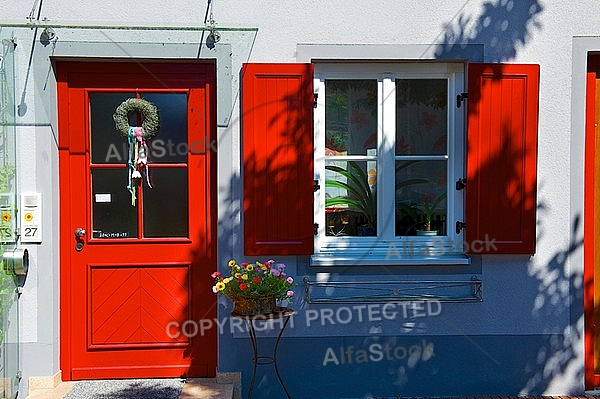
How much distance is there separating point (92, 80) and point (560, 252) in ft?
11.6

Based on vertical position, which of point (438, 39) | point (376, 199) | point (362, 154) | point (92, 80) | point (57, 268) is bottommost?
point (57, 268)

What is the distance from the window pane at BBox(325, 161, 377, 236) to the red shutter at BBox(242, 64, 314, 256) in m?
0.29

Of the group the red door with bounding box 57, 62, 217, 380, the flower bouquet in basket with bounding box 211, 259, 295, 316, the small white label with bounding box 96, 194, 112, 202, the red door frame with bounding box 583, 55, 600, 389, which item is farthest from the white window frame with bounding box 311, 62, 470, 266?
the small white label with bounding box 96, 194, 112, 202

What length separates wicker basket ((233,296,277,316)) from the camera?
159 inches

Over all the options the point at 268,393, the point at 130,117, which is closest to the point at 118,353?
the point at 268,393

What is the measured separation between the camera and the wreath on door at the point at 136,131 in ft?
14.7

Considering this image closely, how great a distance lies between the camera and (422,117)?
4.66 metres

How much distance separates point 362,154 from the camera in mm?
4672

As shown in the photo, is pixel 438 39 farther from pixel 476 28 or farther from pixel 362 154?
pixel 362 154

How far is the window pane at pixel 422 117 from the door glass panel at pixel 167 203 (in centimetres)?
158

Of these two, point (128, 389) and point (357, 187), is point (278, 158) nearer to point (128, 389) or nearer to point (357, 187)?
point (357, 187)

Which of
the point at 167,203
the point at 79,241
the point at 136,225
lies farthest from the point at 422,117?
the point at 79,241

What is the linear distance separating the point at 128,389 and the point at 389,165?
7.85 feet

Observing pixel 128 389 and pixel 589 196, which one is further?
pixel 589 196
